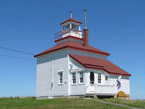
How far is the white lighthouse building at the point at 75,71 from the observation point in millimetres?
27047

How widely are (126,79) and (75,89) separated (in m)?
9.34

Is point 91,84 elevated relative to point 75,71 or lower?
lower

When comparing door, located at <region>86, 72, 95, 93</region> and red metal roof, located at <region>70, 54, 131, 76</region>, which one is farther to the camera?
red metal roof, located at <region>70, 54, 131, 76</region>

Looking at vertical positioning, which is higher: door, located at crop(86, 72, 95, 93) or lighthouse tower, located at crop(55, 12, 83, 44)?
lighthouse tower, located at crop(55, 12, 83, 44)

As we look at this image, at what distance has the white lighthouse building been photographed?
27047 millimetres

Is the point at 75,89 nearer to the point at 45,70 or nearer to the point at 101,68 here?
the point at 101,68

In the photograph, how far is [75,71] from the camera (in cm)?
2766

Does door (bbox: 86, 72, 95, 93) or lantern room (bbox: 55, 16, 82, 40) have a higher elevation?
lantern room (bbox: 55, 16, 82, 40)

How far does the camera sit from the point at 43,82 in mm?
32344

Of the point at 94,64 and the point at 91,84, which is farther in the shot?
the point at 94,64

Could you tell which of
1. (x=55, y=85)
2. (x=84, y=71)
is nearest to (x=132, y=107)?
(x=84, y=71)

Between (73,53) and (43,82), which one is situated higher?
(73,53)

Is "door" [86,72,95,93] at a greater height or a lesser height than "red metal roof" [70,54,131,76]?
lesser

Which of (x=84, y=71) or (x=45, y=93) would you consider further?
(x=45, y=93)
